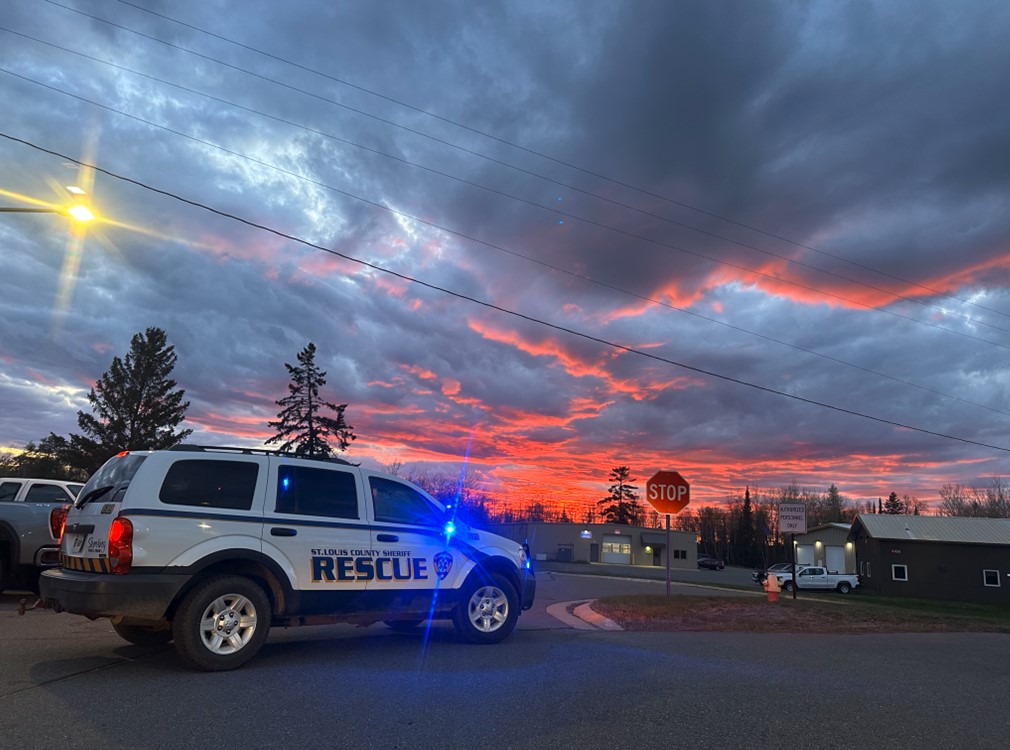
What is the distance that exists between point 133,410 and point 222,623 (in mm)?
48977

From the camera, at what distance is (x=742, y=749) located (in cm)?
467

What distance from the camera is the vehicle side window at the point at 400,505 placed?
7934 millimetres

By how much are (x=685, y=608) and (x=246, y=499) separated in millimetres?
10211

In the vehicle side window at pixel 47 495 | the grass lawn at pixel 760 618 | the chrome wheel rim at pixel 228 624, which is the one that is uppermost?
the vehicle side window at pixel 47 495

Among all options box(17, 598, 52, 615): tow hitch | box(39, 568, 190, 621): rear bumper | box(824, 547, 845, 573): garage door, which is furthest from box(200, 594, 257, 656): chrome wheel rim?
box(824, 547, 845, 573): garage door

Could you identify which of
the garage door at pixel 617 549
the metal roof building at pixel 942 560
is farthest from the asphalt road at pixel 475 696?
the garage door at pixel 617 549

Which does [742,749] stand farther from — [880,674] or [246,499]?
[246,499]

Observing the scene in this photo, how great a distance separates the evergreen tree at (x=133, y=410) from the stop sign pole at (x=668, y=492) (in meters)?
41.8

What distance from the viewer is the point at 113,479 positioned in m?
6.71

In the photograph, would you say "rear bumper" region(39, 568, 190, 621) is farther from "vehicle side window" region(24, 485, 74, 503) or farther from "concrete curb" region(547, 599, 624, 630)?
"concrete curb" region(547, 599, 624, 630)

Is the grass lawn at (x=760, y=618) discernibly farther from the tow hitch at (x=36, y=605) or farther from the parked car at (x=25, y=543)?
the parked car at (x=25, y=543)

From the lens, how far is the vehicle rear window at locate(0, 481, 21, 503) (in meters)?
11.5

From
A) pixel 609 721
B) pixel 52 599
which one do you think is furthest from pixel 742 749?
pixel 52 599

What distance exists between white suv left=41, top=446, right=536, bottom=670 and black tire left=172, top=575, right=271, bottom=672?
0.03ft
